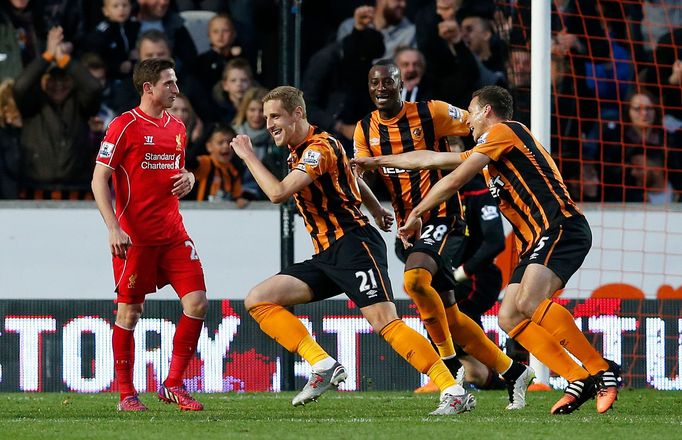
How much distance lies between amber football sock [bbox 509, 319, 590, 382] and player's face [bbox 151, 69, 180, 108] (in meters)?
2.44

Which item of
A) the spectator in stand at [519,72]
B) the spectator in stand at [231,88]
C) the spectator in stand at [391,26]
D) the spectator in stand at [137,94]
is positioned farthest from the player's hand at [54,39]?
the spectator in stand at [519,72]

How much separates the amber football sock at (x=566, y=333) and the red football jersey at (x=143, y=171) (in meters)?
2.21

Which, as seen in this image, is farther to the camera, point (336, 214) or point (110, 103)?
point (110, 103)

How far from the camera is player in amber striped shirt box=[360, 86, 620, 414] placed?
7047mm

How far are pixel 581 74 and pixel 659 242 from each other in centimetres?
179

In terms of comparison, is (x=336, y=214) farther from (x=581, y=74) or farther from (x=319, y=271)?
(x=581, y=74)

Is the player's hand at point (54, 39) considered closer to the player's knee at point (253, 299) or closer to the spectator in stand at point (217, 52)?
the spectator in stand at point (217, 52)

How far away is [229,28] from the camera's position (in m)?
12.5

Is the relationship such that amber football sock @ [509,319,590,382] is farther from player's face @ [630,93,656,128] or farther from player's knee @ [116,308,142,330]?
player's face @ [630,93,656,128]

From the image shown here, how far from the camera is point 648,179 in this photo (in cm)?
1268

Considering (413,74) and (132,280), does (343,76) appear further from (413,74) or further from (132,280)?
(132,280)

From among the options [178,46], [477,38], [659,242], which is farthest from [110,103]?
[659,242]

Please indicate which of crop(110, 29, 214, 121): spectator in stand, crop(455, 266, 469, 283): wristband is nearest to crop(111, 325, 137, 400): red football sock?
crop(455, 266, 469, 283): wristband

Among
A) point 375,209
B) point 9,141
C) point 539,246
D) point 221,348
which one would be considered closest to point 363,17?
point 9,141
